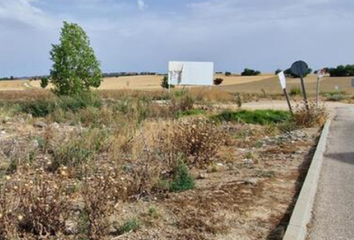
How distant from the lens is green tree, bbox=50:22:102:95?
26.7 meters

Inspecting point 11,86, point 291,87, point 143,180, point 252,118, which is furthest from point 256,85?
point 143,180

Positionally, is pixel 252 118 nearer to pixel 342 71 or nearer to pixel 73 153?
pixel 73 153

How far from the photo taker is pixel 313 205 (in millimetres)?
6672

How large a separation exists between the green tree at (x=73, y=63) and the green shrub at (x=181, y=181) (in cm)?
1997

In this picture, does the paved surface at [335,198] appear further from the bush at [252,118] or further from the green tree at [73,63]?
the green tree at [73,63]

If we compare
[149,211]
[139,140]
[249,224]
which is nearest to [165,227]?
[149,211]

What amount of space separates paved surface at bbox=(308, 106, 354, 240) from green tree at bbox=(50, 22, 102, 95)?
56.3ft

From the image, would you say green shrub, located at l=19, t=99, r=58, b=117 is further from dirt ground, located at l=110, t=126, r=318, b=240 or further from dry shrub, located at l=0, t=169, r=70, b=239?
dry shrub, located at l=0, t=169, r=70, b=239

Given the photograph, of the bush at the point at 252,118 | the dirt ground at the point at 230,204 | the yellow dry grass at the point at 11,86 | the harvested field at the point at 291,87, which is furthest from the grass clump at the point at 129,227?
the yellow dry grass at the point at 11,86

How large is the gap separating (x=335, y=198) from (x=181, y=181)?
2.20 metres

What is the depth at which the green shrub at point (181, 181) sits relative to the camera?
678cm

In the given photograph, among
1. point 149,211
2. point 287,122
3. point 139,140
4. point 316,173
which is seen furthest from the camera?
point 287,122

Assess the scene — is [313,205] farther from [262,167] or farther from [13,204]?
[13,204]

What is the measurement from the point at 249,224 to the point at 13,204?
2.50 m
